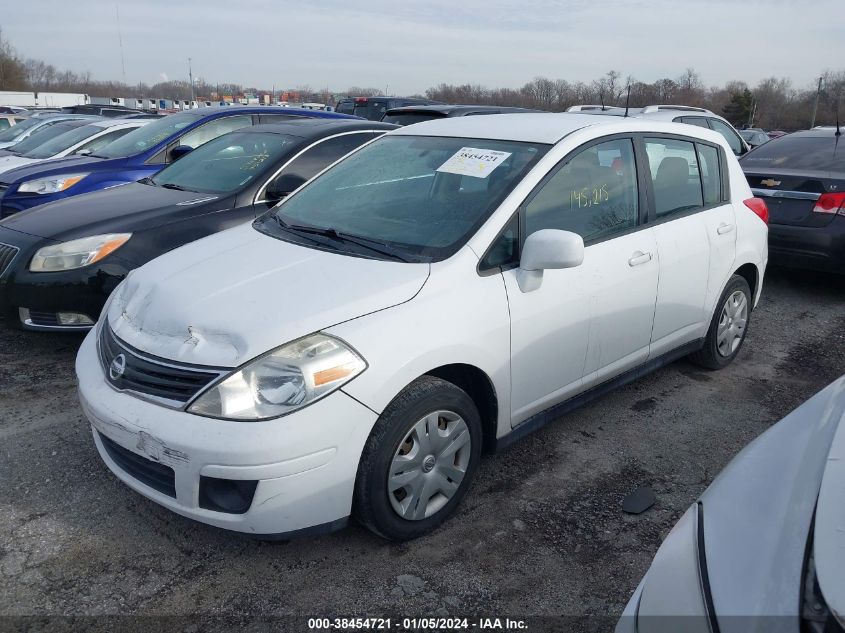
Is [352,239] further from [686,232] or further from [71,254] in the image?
[71,254]

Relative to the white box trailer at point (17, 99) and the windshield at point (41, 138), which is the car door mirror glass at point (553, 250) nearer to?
the windshield at point (41, 138)

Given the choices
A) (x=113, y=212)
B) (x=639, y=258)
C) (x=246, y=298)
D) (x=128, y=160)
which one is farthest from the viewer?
(x=128, y=160)

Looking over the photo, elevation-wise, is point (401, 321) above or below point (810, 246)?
above

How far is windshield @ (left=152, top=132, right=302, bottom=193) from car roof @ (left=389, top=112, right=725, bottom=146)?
151 centimetres

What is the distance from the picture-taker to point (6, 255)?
4.48m

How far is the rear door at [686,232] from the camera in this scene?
3814 millimetres

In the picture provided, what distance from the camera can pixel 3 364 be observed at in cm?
462

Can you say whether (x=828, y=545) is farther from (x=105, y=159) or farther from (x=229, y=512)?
(x=105, y=159)

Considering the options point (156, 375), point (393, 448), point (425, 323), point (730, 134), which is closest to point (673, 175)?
point (425, 323)

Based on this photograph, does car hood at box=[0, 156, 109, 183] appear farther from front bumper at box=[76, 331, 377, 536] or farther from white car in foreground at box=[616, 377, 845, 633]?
white car in foreground at box=[616, 377, 845, 633]

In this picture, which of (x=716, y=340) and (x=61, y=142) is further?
(x=61, y=142)

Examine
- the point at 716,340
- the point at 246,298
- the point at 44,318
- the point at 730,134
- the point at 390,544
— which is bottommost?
the point at 390,544

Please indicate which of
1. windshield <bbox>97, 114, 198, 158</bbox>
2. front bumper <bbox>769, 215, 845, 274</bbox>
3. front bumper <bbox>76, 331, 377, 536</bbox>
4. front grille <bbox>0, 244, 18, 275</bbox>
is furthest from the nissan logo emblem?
front bumper <bbox>769, 215, 845, 274</bbox>

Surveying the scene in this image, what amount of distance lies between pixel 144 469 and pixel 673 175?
3.17 meters
